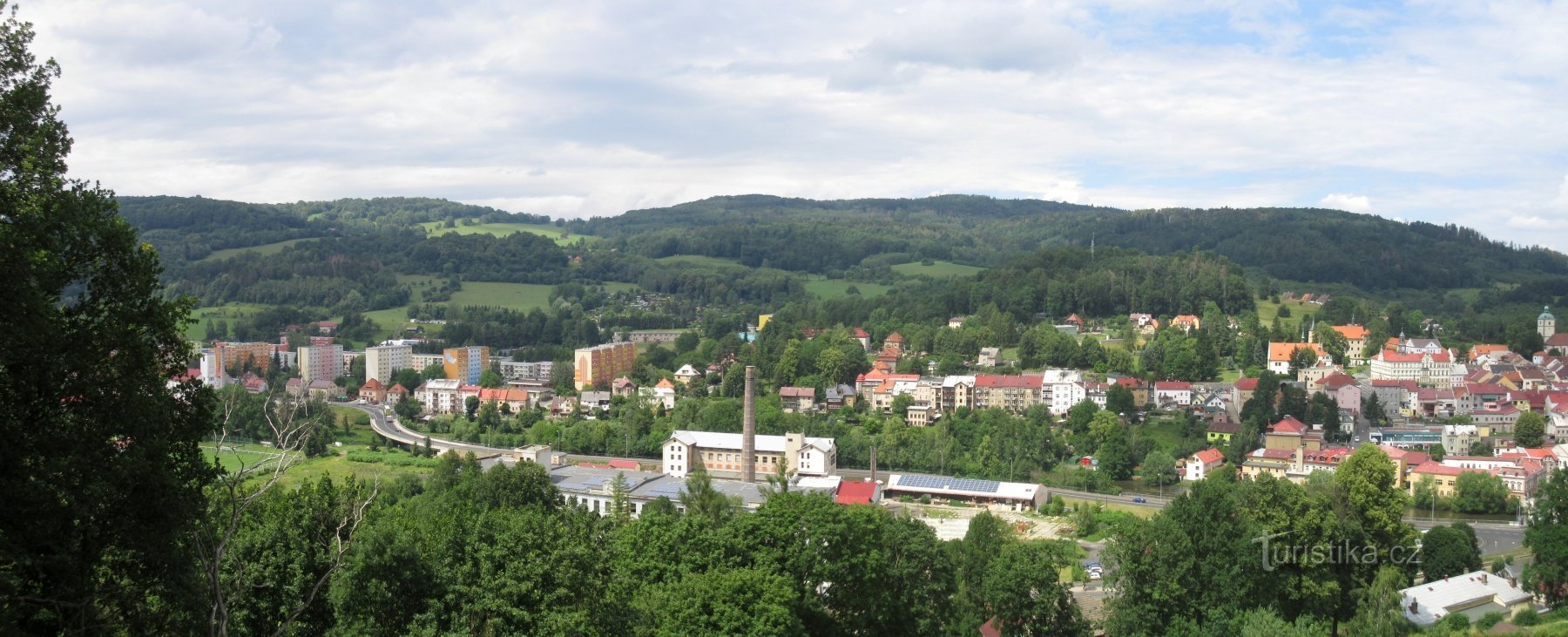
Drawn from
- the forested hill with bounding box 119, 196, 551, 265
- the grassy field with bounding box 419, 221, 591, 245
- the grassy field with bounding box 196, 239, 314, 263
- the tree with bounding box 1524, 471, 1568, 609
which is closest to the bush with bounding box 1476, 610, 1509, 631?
the tree with bounding box 1524, 471, 1568, 609

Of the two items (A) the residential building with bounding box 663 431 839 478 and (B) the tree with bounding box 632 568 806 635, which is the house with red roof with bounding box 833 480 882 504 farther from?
(B) the tree with bounding box 632 568 806 635

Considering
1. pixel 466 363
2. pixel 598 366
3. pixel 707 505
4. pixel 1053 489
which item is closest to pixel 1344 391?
pixel 1053 489

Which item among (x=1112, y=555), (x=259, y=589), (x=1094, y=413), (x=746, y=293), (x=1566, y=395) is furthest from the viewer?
(x=746, y=293)

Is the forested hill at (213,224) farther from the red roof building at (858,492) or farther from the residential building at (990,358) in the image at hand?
the red roof building at (858,492)

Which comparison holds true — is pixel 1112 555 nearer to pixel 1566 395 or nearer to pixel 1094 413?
pixel 1094 413

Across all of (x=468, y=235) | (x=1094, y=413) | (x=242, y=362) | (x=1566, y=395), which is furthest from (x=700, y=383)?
(x=468, y=235)

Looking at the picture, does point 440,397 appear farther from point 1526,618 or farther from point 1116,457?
point 1526,618
